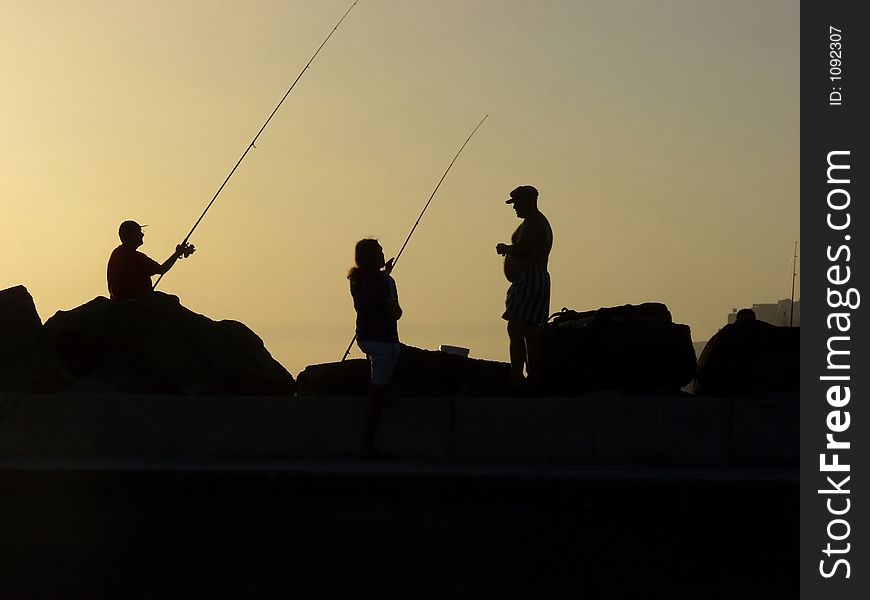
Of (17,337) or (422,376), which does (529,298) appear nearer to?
(422,376)

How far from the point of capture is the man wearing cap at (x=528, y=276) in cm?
1420

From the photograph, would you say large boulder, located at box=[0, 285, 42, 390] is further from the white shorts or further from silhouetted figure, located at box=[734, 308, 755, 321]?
silhouetted figure, located at box=[734, 308, 755, 321]

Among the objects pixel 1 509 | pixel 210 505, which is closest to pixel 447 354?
pixel 210 505

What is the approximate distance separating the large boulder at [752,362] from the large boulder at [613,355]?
16.6 inches

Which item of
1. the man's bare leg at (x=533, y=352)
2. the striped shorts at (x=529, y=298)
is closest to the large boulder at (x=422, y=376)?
the man's bare leg at (x=533, y=352)

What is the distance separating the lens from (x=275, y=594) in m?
7.86

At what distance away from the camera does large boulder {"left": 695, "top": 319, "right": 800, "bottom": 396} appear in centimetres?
1524

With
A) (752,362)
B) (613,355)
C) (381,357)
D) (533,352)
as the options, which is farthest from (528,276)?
(752,362)

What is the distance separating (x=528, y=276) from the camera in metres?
14.2

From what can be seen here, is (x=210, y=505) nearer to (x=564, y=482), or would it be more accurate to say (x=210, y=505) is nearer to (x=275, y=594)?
(x=564, y=482)

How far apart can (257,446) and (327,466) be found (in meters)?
1.43

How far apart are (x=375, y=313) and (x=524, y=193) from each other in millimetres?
1825

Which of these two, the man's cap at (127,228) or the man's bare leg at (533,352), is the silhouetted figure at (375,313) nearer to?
the man's bare leg at (533,352)

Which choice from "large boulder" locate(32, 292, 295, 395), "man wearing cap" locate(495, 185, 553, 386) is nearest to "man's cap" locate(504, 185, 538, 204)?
"man wearing cap" locate(495, 185, 553, 386)
